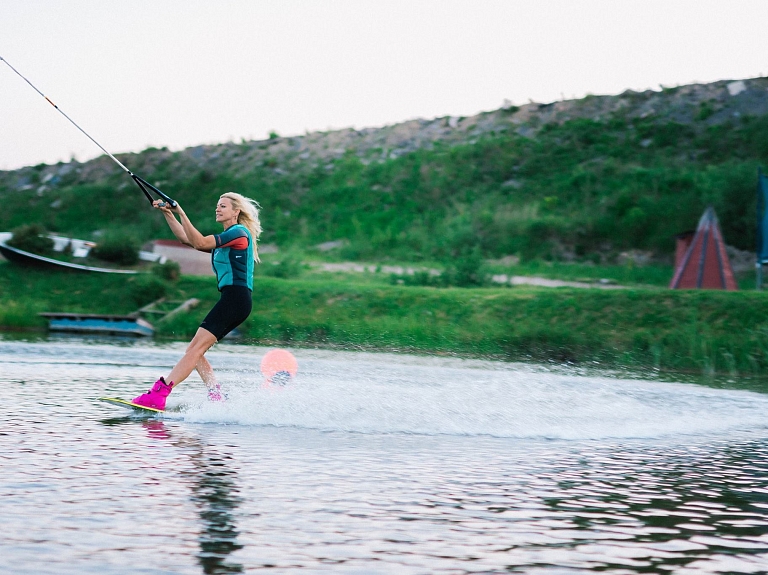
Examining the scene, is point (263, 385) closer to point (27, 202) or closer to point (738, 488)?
point (738, 488)

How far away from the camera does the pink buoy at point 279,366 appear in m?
10.2

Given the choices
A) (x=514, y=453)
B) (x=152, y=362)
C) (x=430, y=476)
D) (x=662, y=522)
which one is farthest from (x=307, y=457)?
(x=152, y=362)

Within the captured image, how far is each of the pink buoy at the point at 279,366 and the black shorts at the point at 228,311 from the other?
945mm

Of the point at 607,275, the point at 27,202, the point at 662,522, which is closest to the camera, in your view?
the point at 662,522

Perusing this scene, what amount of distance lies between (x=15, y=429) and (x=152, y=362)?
23.5ft

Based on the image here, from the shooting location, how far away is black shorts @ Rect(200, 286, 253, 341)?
9.30 m

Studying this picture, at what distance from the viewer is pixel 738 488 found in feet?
21.1

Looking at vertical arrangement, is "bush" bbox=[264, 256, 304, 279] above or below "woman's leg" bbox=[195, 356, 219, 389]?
above

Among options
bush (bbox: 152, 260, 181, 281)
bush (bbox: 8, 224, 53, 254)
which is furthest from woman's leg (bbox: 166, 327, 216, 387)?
bush (bbox: 8, 224, 53, 254)

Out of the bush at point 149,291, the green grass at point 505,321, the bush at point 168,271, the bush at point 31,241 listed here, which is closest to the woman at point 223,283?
the green grass at point 505,321

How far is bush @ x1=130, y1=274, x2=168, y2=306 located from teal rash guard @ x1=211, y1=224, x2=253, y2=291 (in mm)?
→ 15309

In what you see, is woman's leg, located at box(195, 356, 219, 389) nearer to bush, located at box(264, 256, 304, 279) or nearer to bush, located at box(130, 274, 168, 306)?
bush, located at box(130, 274, 168, 306)

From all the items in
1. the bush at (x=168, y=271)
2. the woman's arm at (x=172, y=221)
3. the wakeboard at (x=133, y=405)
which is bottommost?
the wakeboard at (x=133, y=405)

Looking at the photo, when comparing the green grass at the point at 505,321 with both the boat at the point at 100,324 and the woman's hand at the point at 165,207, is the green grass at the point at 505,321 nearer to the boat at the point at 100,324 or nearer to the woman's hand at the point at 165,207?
the boat at the point at 100,324
